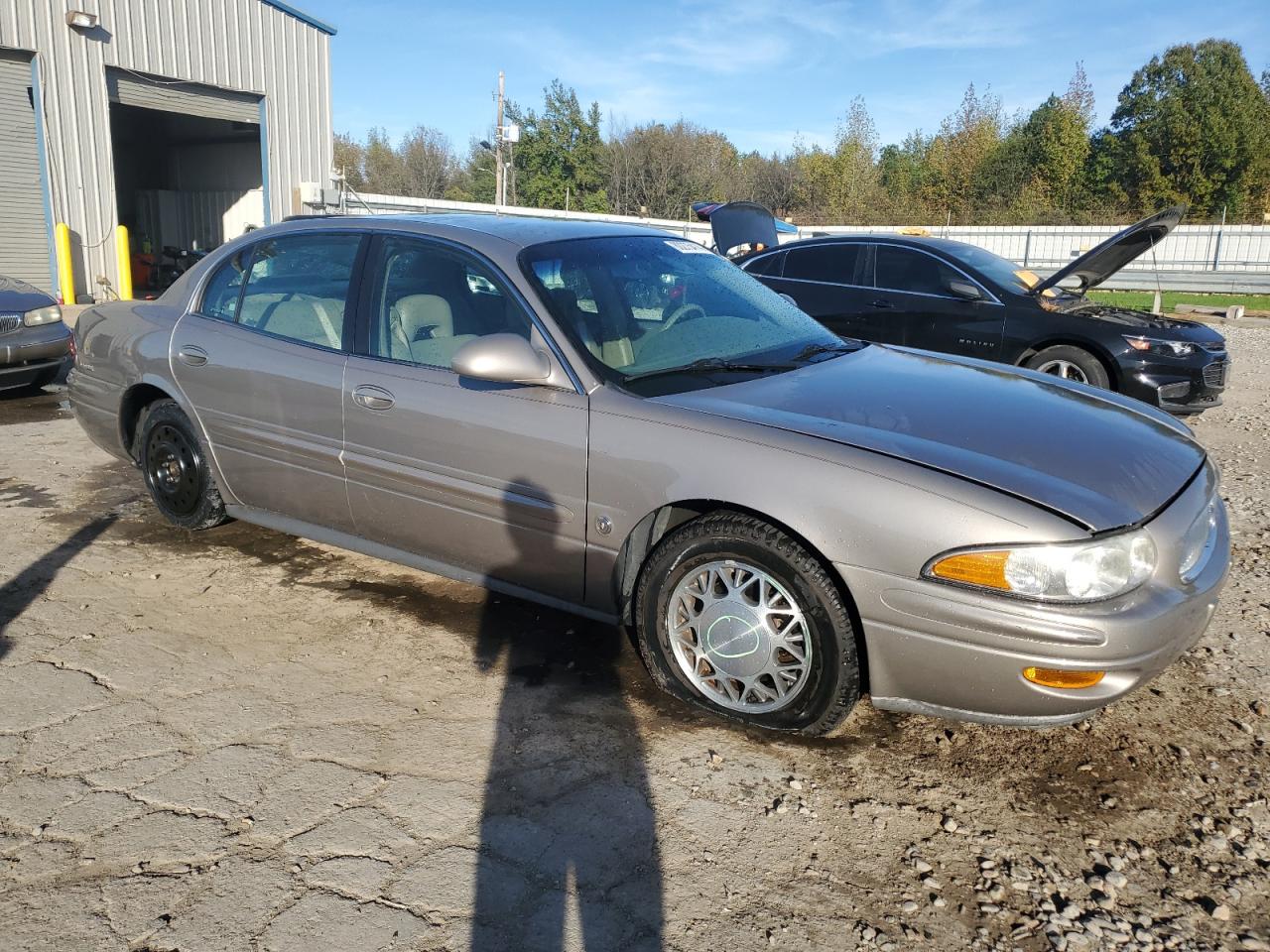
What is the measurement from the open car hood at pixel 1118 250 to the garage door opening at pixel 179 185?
1855 cm

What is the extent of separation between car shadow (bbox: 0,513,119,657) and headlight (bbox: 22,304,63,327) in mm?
4391

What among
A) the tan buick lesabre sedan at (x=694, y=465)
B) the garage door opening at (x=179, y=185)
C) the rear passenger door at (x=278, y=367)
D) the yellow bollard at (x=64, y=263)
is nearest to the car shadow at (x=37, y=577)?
the tan buick lesabre sedan at (x=694, y=465)

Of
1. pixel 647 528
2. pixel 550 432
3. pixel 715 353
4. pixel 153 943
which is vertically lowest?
pixel 153 943

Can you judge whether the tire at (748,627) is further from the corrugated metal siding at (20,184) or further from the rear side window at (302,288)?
the corrugated metal siding at (20,184)

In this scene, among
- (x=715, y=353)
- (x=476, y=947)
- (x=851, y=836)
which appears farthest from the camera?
(x=715, y=353)

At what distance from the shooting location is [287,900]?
2340 mm

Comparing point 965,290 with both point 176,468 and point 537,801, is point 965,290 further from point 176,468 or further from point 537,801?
point 537,801

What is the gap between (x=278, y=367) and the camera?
4156 mm

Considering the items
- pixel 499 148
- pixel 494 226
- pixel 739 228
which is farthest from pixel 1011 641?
pixel 499 148

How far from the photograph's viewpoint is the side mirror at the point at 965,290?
306 inches

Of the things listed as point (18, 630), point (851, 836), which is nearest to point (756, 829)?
point (851, 836)

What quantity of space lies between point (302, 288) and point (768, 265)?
5420 millimetres

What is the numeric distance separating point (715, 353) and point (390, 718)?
1751 millimetres

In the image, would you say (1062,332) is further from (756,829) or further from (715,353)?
(756,829)
